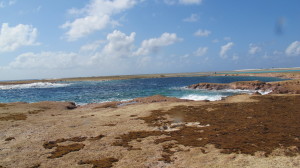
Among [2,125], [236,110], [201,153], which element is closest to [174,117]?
[236,110]

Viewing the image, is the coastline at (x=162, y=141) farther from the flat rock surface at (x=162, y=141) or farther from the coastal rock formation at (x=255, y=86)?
the coastal rock formation at (x=255, y=86)

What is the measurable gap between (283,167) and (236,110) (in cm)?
1700

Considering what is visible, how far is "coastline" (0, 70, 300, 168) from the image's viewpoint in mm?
13344

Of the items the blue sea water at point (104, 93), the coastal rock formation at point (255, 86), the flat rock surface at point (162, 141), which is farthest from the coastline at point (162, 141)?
the coastal rock formation at point (255, 86)

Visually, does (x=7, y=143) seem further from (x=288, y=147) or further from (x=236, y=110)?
(x=236, y=110)

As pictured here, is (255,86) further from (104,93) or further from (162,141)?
(162,141)

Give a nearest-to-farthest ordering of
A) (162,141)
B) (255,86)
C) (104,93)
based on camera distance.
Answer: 1. (162,141)
2. (255,86)
3. (104,93)

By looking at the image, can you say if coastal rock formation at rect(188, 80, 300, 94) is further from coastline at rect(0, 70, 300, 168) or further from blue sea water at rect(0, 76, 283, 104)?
coastline at rect(0, 70, 300, 168)

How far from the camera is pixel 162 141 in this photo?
1709cm

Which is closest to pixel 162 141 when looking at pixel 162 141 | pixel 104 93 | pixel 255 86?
pixel 162 141

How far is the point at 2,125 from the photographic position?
82.9ft

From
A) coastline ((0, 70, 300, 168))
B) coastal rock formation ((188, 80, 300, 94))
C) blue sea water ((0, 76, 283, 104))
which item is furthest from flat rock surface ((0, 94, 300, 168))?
coastal rock formation ((188, 80, 300, 94))

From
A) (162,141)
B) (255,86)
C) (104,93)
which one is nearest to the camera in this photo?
(162,141)

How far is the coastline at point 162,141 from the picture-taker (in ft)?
43.8
